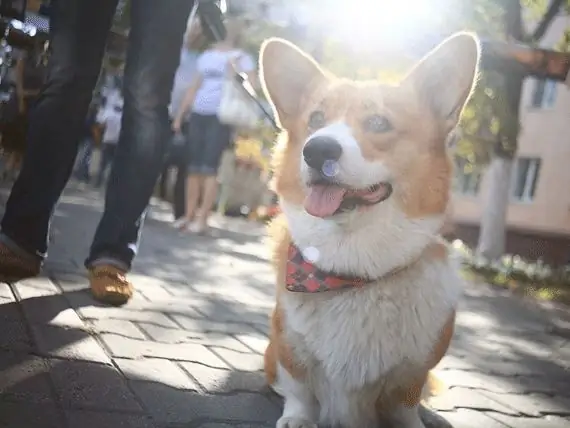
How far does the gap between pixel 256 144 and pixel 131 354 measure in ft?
69.9

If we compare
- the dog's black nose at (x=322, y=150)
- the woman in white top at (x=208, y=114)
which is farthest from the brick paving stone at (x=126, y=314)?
the woman in white top at (x=208, y=114)

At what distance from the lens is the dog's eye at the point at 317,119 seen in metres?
2.18

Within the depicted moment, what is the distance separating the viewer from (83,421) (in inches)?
66.6

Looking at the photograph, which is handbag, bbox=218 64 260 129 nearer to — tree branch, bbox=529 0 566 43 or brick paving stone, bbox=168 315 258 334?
brick paving stone, bbox=168 315 258 334

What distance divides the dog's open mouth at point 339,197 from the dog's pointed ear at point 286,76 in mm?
416

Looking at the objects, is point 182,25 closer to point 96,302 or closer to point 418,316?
point 96,302

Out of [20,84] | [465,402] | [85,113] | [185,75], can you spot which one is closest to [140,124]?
[85,113]

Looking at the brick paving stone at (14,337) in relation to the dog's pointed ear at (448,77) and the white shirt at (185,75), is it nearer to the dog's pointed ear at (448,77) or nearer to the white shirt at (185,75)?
the dog's pointed ear at (448,77)

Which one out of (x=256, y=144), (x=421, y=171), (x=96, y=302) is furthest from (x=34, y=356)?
(x=256, y=144)

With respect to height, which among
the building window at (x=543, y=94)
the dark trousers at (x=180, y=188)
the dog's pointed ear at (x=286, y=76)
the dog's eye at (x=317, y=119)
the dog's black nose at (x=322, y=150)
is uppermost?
the building window at (x=543, y=94)

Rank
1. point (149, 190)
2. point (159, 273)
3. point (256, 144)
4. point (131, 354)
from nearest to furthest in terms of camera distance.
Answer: point (131, 354)
point (149, 190)
point (159, 273)
point (256, 144)

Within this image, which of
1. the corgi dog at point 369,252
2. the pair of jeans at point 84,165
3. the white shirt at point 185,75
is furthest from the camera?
the pair of jeans at point 84,165

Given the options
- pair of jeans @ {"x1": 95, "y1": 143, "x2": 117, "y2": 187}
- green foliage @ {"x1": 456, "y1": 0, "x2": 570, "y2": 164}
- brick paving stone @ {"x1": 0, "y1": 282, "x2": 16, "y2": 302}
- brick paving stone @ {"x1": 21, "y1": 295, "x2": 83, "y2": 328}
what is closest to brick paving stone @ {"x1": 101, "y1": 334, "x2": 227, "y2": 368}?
brick paving stone @ {"x1": 21, "y1": 295, "x2": 83, "y2": 328}

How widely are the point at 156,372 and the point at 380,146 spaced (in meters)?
0.98
